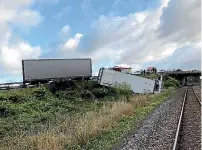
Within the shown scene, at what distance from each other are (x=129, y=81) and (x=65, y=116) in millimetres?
29668

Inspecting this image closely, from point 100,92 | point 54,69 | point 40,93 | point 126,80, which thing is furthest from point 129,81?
point 40,93

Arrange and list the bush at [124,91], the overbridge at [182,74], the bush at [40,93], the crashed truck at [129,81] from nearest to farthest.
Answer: the bush at [40,93]
the bush at [124,91]
the crashed truck at [129,81]
the overbridge at [182,74]

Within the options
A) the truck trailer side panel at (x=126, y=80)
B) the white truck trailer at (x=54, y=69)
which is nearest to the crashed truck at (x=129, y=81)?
the truck trailer side panel at (x=126, y=80)

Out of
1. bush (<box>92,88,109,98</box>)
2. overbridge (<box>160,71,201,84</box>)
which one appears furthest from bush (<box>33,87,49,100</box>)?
overbridge (<box>160,71,201,84</box>)

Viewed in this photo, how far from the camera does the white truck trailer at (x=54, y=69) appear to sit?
48156 mm

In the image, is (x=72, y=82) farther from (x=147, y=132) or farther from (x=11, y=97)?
(x=147, y=132)

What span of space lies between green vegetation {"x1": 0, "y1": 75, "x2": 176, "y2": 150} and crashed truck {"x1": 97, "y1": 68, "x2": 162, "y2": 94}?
5.20 feet

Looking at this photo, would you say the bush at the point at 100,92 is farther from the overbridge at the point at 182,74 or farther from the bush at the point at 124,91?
the overbridge at the point at 182,74

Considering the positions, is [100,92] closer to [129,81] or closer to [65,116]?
[129,81]

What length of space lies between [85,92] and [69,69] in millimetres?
9676

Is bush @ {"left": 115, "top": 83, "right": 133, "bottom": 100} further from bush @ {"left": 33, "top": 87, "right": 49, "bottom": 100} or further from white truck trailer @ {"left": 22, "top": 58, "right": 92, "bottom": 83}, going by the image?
bush @ {"left": 33, "top": 87, "right": 49, "bottom": 100}

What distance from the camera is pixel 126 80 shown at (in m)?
56.2

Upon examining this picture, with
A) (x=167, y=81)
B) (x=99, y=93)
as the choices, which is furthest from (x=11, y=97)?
(x=167, y=81)

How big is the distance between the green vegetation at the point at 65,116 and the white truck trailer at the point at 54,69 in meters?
3.82
